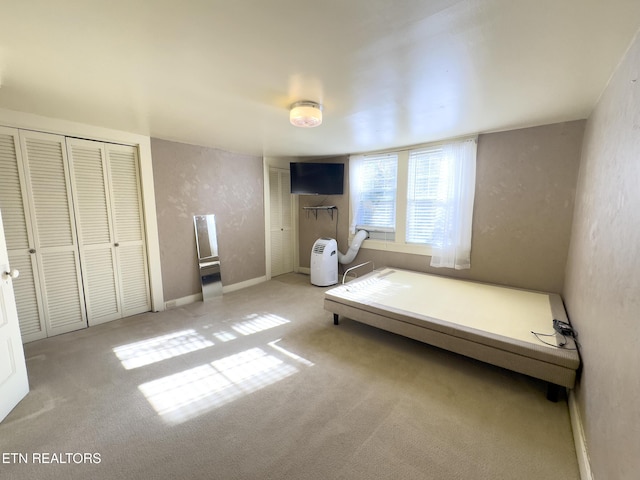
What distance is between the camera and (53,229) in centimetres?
255

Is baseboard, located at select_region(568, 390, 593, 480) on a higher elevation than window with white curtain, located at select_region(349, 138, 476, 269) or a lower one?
Result: lower

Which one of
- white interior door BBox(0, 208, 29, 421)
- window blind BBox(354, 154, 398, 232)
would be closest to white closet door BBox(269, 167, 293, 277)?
window blind BBox(354, 154, 398, 232)

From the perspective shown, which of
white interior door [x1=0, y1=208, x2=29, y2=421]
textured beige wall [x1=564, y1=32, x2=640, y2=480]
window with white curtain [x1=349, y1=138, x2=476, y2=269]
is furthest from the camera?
window with white curtain [x1=349, y1=138, x2=476, y2=269]

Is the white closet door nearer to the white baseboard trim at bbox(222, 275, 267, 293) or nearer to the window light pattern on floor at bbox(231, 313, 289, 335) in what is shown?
the white baseboard trim at bbox(222, 275, 267, 293)

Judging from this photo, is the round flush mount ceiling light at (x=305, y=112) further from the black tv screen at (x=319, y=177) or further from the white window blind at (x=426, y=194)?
the black tv screen at (x=319, y=177)

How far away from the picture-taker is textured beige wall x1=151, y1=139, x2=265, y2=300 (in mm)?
3285

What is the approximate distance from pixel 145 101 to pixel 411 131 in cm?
254

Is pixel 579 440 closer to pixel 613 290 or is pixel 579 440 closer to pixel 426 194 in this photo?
pixel 613 290

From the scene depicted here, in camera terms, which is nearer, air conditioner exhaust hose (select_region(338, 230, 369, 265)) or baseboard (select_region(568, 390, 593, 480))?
baseboard (select_region(568, 390, 593, 480))

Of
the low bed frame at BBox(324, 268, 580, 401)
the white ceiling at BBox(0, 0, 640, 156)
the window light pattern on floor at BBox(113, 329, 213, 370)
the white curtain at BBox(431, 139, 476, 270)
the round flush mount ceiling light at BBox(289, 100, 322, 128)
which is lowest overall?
the window light pattern on floor at BBox(113, 329, 213, 370)

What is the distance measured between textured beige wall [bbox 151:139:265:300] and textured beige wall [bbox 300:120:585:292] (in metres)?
3.23

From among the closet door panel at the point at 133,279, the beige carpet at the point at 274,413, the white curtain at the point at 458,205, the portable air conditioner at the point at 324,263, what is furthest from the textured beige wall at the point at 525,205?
the closet door panel at the point at 133,279

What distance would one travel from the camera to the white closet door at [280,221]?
4684mm

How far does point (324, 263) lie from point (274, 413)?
2.68m
